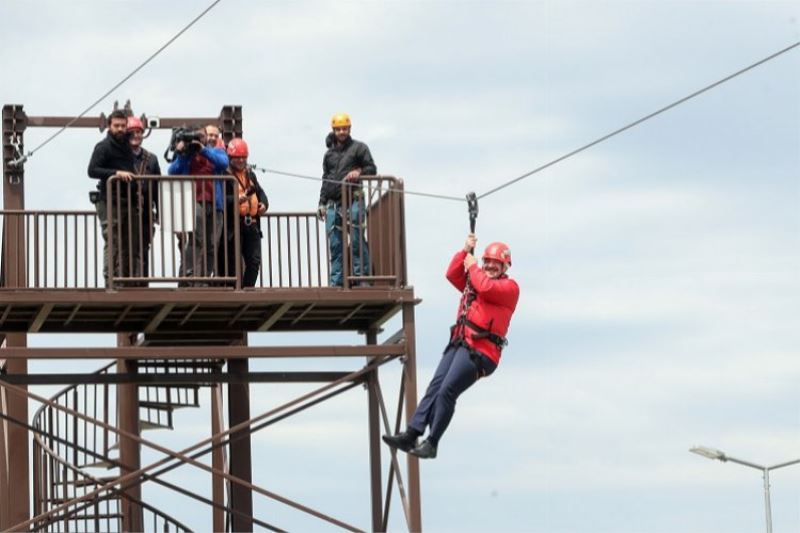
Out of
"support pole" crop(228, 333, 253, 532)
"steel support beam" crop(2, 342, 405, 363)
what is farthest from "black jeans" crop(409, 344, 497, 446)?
"support pole" crop(228, 333, 253, 532)

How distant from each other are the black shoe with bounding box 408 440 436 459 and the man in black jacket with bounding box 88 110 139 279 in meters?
3.63

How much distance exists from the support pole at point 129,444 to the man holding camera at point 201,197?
11.7 ft

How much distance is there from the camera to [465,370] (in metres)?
23.5

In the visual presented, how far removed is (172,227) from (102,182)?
35.9 inches

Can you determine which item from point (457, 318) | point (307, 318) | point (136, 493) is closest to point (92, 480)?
point (136, 493)

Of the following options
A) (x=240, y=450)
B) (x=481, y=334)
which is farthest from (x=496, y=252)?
(x=240, y=450)

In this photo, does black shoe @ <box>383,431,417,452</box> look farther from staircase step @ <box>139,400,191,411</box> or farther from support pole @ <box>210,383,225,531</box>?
staircase step @ <box>139,400,191,411</box>

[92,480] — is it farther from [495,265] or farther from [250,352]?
[495,265]

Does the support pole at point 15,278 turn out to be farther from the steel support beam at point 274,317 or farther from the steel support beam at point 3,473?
the steel support beam at point 274,317

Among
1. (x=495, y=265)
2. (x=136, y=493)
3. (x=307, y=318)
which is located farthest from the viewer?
(x=136, y=493)

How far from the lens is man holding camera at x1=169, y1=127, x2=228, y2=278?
24797mm

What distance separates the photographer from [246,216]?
25.3 metres

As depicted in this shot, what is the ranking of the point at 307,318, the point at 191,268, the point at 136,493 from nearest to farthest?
the point at 191,268
the point at 307,318
the point at 136,493

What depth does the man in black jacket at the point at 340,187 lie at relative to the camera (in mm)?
25141
